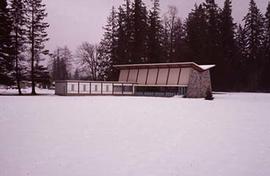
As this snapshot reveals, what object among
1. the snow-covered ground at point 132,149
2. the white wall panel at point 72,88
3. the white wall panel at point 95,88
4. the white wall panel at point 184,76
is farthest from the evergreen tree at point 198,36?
the snow-covered ground at point 132,149

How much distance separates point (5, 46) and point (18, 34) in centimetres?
321

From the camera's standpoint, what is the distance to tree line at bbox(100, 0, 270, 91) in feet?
198

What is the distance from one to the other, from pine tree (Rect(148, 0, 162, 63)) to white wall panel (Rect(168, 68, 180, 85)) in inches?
577

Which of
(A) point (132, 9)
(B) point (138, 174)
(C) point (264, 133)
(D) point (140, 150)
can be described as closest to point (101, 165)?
(B) point (138, 174)

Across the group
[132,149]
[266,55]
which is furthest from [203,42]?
[132,149]

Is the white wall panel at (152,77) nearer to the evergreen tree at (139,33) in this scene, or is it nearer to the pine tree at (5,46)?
the evergreen tree at (139,33)

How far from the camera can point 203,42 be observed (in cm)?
6141

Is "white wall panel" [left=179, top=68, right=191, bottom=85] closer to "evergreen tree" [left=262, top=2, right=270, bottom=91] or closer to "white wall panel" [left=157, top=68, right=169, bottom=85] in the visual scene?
"white wall panel" [left=157, top=68, right=169, bottom=85]

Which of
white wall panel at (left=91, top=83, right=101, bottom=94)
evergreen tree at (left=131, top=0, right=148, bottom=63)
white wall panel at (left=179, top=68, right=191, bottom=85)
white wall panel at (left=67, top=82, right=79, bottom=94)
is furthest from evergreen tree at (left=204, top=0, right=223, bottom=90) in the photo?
white wall panel at (left=67, top=82, right=79, bottom=94)

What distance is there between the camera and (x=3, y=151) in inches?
320

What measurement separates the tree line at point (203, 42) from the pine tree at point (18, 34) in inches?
794

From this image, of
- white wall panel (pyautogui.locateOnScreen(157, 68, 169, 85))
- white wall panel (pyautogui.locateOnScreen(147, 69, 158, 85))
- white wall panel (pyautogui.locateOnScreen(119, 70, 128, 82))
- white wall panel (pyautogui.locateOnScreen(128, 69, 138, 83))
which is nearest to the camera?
white wall panel (pyautogui.locateOnScreen(157, 68, 169, 85))

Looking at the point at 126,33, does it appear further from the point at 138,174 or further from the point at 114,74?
the point at 138,174

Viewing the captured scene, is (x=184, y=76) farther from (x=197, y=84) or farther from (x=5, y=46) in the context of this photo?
(x=5, y=46)
